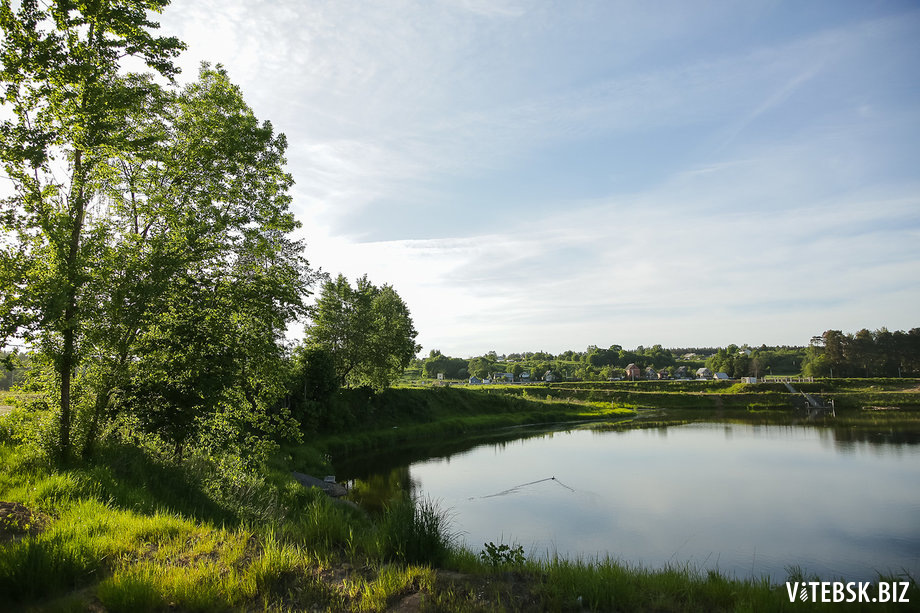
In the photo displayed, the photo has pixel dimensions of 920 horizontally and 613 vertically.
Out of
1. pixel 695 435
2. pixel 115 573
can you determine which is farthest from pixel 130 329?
pixel 695 435

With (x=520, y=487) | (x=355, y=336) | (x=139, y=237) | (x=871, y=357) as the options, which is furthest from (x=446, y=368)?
(x=139, y=237)

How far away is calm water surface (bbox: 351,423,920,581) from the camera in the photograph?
15.0m

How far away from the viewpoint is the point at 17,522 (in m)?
7.29

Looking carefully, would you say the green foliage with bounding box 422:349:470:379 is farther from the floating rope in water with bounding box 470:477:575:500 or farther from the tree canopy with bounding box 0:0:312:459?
the tree canopy with bounding box 0:0:312:459

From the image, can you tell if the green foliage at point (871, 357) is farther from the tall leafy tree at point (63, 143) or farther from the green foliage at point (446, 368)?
the tall leafy tree at point (63, 143)

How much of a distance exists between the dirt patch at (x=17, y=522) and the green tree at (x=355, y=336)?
→ 1240 inches

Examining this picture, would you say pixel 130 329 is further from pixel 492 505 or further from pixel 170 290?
pixel 492 505

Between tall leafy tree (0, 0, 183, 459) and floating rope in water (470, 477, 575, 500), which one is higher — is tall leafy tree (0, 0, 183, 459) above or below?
above

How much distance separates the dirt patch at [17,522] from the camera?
7012 millimetres

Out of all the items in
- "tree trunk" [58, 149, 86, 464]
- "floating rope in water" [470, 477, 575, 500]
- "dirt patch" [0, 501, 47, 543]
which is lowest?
"floating rope in water" [470, 477, 575, 500]

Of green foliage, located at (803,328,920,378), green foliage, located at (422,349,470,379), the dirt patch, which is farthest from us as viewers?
green foliage, located at (422,349,470,379)

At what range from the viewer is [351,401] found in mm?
40875

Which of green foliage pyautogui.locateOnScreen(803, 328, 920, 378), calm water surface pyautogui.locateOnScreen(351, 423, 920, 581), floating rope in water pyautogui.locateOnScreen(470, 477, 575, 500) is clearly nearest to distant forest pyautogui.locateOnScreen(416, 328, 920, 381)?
green foliage pyautogui.locateOnScreen(803, 328, 920, 378)

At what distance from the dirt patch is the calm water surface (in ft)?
35.9
